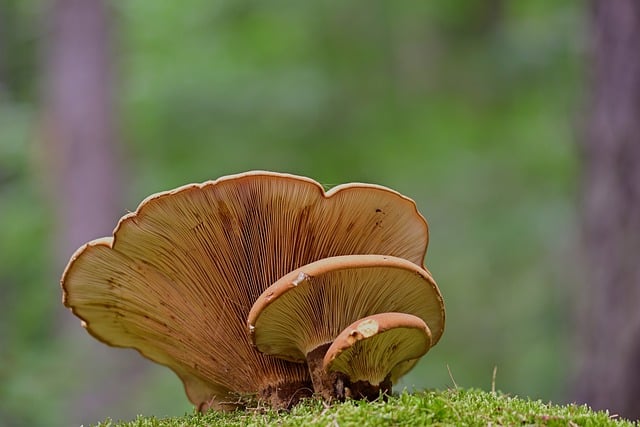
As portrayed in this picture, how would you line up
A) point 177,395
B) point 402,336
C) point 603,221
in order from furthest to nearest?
point 177,395
point 603,221
point 402,336

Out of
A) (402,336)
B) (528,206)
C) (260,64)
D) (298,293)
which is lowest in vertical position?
(528,206)

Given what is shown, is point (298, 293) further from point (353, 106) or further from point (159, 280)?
point (353, 106)

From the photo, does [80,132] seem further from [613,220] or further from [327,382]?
[327,382]

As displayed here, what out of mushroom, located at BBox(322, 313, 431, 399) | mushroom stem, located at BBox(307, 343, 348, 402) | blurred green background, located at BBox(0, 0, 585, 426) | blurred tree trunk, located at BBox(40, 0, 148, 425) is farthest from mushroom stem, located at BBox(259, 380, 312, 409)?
blurred green background, located at BBox(0, 0, 585, 426)

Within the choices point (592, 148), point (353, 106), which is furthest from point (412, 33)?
point (592, 148)

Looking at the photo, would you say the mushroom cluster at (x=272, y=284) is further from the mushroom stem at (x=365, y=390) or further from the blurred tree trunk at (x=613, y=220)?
the blurred tree trunk at (x=613, y=220)

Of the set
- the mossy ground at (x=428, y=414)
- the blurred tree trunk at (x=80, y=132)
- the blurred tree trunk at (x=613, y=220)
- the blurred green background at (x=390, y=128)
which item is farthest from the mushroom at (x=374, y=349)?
the blurred green background at (x=390, y=128)

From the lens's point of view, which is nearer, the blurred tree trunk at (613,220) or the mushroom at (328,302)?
the mushroom at (328,302)
